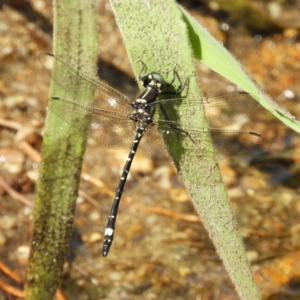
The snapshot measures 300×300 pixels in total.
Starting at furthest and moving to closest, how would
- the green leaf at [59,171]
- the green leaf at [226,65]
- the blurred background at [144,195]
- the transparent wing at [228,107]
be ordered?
the blurred background at [144,195]
the transparent wing at [228,107]
the green leaf at [59,171]
the green leaf at [226,65]

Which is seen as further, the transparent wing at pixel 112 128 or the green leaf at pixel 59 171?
the transparent wing at pixel 112 128

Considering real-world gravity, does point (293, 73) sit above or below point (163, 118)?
above

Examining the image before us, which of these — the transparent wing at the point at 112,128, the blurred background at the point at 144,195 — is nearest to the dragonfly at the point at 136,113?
the transparent wing at the point at 112,128

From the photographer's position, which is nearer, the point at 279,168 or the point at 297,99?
the point at 279,168

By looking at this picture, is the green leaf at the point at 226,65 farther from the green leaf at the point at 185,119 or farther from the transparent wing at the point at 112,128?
the transparent wing at the point at 112,128

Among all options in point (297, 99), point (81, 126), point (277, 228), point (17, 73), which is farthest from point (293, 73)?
point (81, 126)

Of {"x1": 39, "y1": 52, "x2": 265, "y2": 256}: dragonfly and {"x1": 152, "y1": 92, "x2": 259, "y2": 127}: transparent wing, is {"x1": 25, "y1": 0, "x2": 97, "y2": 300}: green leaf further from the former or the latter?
{"x1": 152, "y1": 92, "x2": 259, "y2": 127}: transparent wing

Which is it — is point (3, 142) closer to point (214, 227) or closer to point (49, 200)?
point (49, 200)
